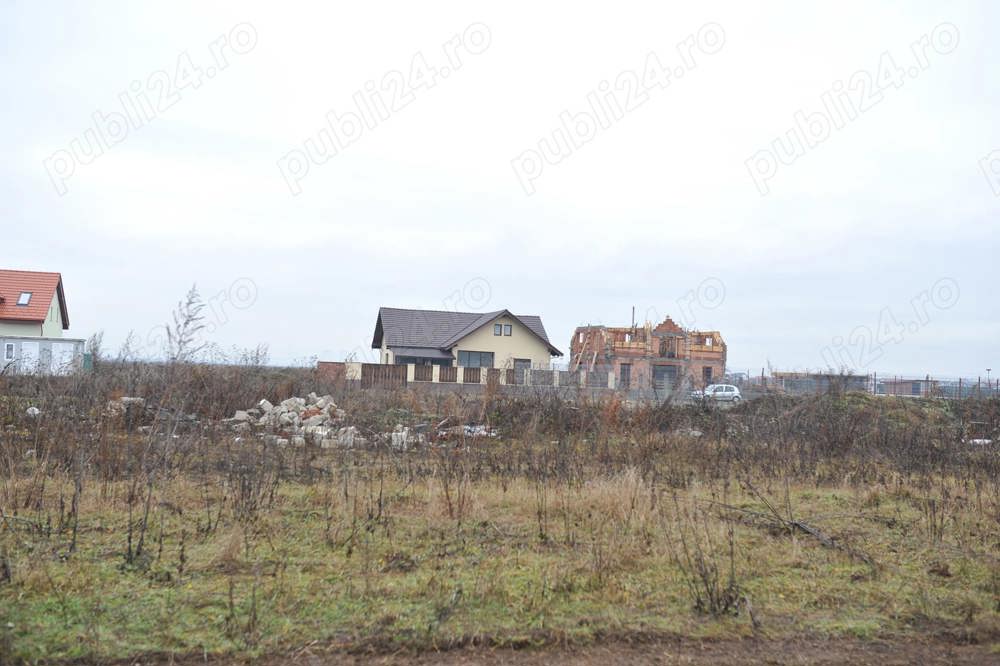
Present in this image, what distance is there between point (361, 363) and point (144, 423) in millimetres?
14204

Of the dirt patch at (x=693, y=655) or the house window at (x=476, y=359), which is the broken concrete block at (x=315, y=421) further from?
the house window at (x=476, y=359)

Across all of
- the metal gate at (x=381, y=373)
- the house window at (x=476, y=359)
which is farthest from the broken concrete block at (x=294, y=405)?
the house window at (x=476, y=359)

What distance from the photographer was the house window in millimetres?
41438

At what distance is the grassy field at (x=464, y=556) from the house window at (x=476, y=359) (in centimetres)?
3103

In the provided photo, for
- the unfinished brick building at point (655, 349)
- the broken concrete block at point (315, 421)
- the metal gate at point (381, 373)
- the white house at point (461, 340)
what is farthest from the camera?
the unfinished brick building at point (655, 349)

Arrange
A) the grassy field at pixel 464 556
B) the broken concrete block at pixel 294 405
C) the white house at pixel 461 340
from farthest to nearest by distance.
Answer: the white house at pixel 461 340
the broken concrete block at pixel 294 405
the grassy field at pixel 464 556

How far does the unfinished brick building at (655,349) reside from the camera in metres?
46.9

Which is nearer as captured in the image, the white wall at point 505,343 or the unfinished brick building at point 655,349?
the white wall at point 505,343

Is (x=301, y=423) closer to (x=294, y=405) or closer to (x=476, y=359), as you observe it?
(x=294, y=405)

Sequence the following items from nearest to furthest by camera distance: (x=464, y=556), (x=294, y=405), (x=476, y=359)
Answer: (x=464, y=556)
(x=294, y=405)
(x=476, y=359)

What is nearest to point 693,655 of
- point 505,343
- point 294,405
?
point 294,405

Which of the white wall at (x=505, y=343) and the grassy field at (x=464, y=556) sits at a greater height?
the white wall at (x=505, y=343)

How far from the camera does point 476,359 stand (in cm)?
4175

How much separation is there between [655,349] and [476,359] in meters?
13.1
